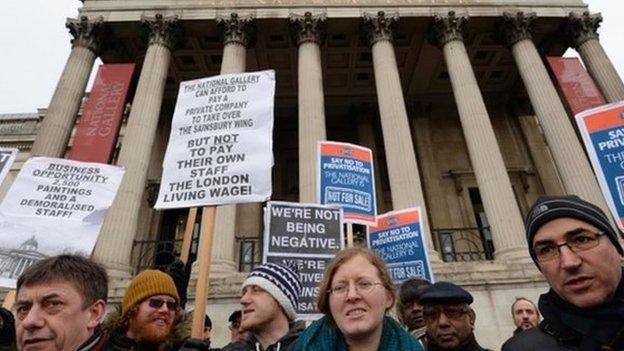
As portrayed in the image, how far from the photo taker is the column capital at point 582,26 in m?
16.8

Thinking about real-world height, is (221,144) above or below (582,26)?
below

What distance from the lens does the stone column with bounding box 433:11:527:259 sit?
476 inches

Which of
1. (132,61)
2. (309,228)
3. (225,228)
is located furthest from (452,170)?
(132,61)

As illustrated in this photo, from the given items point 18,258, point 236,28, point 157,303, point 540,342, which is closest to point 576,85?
point 236,28

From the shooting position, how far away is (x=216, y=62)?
19.8 meters

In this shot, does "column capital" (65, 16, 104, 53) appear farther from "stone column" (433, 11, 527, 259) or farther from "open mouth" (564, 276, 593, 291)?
"open mouth" (564, 276, 593, 291)

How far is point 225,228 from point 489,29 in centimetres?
1437

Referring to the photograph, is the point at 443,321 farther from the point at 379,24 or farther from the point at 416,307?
the point at 379,24

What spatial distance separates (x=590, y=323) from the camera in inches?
73.0

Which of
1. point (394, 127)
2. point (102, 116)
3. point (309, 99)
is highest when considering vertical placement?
point (309, 99)

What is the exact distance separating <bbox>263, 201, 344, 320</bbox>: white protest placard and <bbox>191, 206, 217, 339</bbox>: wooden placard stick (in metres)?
1.95

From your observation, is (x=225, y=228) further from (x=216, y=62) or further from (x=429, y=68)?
(x=429, y=68)

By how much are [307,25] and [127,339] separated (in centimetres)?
1534

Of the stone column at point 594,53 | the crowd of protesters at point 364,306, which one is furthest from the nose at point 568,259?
the stone column at point 594,53
